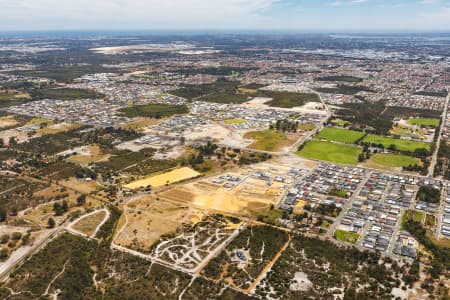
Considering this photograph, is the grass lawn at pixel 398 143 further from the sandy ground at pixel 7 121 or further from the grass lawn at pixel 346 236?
the sandy ground at pixel 7 121

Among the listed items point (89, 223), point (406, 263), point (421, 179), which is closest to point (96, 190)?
point (89, 223)

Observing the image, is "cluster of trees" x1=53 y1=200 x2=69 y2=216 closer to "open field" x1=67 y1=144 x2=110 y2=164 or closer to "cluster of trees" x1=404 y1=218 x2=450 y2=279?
"open field" x1=67 y1=144 x2=110 y2=164

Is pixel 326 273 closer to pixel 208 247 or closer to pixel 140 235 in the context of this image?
pixel 208 247

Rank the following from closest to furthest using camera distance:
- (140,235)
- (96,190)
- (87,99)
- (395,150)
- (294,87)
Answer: (140,235)
(96,190)
(395,150)
(87,99)
(294,87)

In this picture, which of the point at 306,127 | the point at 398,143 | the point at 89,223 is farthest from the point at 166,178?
the point at 398,143

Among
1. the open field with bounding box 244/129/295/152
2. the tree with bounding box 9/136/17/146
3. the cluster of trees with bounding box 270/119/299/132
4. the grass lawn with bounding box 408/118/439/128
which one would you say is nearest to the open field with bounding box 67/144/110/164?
the tree with bounding box 9/136/17/146

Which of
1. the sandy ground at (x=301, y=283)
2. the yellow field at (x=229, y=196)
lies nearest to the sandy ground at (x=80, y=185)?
the yellow field at (x=229, y=196)
